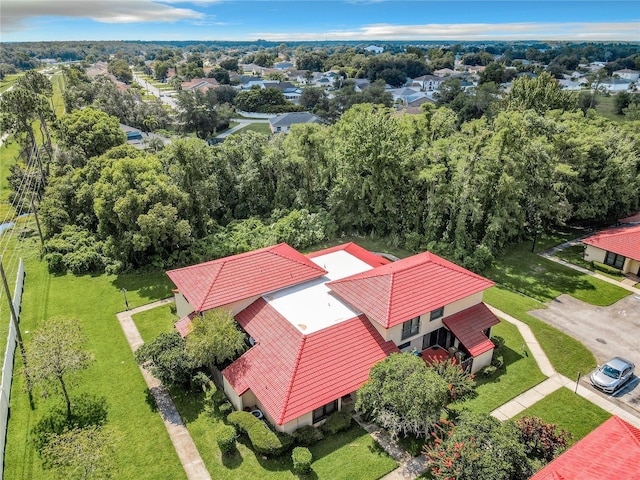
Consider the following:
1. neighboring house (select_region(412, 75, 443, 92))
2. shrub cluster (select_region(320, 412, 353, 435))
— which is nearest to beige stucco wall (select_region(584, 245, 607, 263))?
shrub cluster (select_region(320, 412, 353, 435))

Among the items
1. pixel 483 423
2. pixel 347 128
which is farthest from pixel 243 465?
pixel 347 128

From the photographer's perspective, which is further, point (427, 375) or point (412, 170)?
point (412, 170)

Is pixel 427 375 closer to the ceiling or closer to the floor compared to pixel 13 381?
closer to the ceiling

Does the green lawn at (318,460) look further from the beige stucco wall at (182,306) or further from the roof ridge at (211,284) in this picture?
the beige stucco wall at (182,306)

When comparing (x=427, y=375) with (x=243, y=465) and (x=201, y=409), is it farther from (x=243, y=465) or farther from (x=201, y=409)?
(x=201, y=409)

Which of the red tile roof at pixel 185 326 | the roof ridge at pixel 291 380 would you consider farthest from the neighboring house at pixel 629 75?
the red tile roof at pixel 185 326

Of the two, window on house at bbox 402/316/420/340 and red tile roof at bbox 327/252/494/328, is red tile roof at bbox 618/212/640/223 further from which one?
window on house at bbox 402/316/420/340

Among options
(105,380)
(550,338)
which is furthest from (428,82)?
(105,380)
